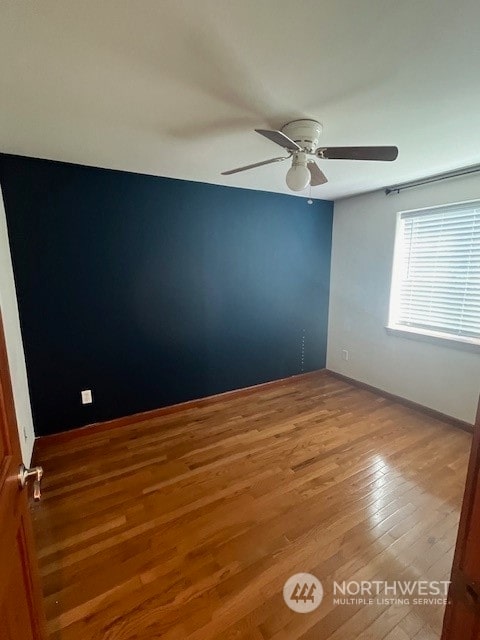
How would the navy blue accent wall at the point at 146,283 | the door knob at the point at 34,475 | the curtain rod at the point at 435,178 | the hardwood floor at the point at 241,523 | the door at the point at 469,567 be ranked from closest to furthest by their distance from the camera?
the door at the point at 469,567 → the door knob at the point at 34,475 → the hardwood floor at the point at 241,523 → the navy blue accent wall at the point at 146,283 → the curtain rod at the point at 435,178

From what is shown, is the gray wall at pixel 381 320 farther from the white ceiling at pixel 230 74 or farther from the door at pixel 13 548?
the door at pixel 13 548

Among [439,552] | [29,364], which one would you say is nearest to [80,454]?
[29,364]

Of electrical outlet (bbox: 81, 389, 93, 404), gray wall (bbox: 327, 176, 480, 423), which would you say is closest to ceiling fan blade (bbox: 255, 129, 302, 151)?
gray wall (bbox: 327, 176, 480, 423)

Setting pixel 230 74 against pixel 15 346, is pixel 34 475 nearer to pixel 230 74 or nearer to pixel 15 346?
pixel 15 346

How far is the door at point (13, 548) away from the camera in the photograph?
2.25 ft

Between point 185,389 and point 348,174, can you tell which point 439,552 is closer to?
point 185,389

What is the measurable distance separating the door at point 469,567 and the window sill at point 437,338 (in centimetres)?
247

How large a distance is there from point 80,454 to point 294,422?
1891 mm

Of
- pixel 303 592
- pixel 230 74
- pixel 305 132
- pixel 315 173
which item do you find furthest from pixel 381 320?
pixel 230 74

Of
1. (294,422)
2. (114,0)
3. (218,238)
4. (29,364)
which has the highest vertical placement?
(114,0)

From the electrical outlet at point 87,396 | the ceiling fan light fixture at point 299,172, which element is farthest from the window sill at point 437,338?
the electrical outlet at point 87,396

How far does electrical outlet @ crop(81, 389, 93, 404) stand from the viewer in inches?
104

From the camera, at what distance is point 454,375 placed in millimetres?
2822

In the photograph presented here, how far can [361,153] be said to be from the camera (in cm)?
157
